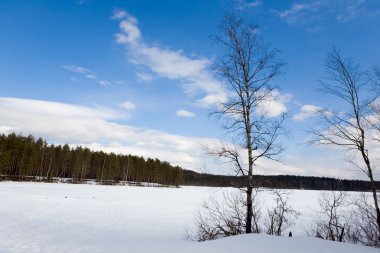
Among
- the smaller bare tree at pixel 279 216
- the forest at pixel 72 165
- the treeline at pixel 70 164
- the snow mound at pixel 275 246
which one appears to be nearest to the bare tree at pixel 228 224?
the smaller bare tree at pixel 279 216

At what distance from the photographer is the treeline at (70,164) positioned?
6688 cm

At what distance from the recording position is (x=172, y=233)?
596 inches

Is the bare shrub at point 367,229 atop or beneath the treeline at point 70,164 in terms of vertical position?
beneath

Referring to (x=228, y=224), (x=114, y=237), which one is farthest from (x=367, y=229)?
(x=114, y=237)

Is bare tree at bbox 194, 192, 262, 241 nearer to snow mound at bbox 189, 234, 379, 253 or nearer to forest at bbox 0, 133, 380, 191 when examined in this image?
snow mound at bbox 189, 234, 379, 253

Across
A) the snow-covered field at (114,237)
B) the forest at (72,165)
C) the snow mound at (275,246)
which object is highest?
the forest at (72,165)

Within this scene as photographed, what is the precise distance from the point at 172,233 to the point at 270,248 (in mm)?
7840

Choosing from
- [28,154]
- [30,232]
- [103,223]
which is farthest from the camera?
[28,154]

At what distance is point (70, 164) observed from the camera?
284 ft

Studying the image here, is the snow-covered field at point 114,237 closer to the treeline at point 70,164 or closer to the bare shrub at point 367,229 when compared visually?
the bare shrub at point 367,229

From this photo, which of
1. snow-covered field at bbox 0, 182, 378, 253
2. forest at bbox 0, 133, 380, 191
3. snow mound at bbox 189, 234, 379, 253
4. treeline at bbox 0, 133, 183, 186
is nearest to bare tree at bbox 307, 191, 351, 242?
snow-covered field at bbox 0, 182, 378, 253

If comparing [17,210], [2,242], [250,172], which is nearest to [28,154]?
[17,210]

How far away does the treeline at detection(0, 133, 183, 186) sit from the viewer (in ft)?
219

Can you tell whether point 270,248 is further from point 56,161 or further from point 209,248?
point 56,161
